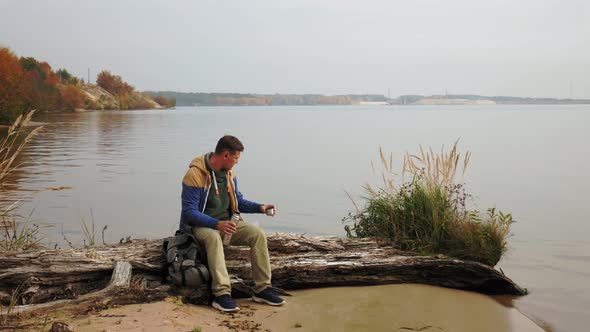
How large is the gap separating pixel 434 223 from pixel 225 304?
2897mm

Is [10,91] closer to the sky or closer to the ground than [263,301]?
closer to the sky

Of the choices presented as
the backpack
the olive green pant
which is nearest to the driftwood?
→ the backpack

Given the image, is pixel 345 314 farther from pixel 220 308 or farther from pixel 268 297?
pixel 220 308

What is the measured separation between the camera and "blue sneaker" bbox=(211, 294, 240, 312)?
5.36 meters

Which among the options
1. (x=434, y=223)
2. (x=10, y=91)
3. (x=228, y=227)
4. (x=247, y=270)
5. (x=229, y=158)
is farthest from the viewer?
(x=10, y=91)

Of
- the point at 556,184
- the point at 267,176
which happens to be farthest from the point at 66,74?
the point at 556,184

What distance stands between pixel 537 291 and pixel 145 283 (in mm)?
4844

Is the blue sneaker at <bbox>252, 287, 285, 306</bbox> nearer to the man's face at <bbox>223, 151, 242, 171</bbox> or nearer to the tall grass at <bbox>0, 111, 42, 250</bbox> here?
the man's face at <bbox>223, 151, 242, 171</bbox>

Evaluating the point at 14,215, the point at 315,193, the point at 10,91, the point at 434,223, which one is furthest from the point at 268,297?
the point at 10,91

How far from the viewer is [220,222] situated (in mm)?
5551

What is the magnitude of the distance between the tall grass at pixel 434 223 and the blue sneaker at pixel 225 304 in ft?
7.53

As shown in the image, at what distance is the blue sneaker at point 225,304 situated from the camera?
5.36 m

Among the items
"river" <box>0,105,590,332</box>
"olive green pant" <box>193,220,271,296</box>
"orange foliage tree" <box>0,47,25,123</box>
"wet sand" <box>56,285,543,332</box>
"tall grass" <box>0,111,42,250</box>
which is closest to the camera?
"wet sand" <box>56,285,543,332</box>

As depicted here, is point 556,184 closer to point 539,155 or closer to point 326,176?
point 326,176
